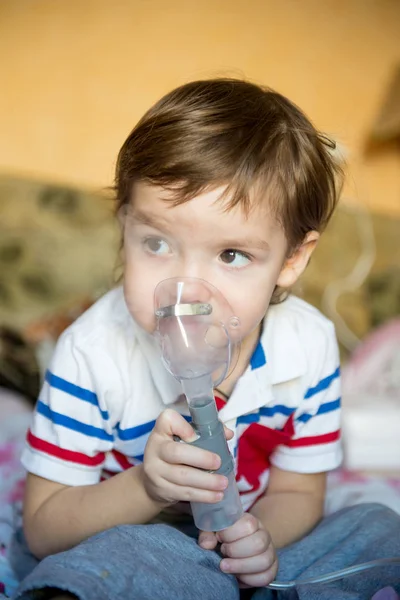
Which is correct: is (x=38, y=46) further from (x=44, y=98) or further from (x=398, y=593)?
(x=398, y=593)

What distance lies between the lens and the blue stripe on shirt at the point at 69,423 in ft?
3.01

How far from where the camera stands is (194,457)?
0.73 metres

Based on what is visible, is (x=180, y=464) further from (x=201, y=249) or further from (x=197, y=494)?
(x=201, y=249)

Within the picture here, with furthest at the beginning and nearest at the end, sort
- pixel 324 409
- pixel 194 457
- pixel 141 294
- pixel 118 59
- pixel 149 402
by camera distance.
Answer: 1. pixel 118 59
2. pixel 324 409
3. pixel 149 402
4. pixel 141 294
5. pixel 194 457

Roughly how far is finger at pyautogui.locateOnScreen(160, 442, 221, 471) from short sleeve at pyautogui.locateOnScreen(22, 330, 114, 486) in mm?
214

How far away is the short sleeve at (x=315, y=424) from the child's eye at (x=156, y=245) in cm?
31

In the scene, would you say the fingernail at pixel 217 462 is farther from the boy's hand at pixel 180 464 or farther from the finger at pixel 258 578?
the finger at pixel 258 578

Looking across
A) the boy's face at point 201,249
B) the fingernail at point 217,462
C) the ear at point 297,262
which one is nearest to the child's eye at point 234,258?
the boy's face at point 201,249

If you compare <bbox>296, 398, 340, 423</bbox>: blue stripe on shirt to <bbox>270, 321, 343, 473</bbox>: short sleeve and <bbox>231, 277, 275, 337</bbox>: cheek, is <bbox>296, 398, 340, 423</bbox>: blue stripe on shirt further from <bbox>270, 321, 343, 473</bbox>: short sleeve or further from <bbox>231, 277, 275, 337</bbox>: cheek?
<bbox>231, 277, 275, 337</bbox>: cheek

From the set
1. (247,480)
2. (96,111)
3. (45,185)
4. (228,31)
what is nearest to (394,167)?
(228,31)

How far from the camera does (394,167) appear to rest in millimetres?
2186

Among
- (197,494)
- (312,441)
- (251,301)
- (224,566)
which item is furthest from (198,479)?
(312,441)

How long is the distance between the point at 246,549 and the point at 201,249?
1.06 feet

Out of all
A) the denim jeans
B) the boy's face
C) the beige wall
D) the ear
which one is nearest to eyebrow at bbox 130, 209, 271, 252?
the boy's face
